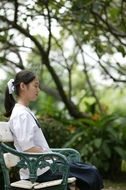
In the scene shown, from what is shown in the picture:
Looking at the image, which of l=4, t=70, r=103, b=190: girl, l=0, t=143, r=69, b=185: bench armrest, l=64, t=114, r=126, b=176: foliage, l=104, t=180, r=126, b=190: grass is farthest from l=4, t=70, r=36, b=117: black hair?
l=64, t=114, r=126, b=176: foliage

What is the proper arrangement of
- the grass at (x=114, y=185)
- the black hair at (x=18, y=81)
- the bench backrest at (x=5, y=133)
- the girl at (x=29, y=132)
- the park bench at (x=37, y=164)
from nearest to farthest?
the park bench at (x=37, y=164), the girl at (x=29, y=132), the bench backrest at (x=5, y=133), the black hair at (x=18, y=81), the grass at (x=114, y=185)

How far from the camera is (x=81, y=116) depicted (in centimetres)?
1021

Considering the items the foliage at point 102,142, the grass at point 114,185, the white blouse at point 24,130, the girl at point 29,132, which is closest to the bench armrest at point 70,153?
the girl at point 29,132

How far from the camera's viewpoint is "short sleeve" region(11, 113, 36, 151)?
15.8ft

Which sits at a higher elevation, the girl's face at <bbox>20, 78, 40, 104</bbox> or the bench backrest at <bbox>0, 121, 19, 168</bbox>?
the girl's face at <bbox>20, 78, 40, 104</bbox>

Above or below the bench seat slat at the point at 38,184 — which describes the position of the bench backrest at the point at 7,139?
above

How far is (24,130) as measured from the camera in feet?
15.8

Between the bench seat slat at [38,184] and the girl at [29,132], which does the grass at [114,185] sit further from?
the bench seat slat at [38,184]

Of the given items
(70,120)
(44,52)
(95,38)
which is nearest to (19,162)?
(95,38)

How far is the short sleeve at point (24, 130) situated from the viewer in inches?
189

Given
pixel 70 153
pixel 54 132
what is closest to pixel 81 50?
pixel 54 132

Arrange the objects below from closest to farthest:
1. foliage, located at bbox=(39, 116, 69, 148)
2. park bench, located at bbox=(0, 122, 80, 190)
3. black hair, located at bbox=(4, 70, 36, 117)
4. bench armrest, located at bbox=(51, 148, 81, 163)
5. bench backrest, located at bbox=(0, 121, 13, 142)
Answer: park bench, located at bbox=(0, 122, 80, 190) → bench backrest, located at bbox=(0, 121, 13, 142) → black hair, located at bbox=(4, 70, 36, 117) → bench armrest, located at bbox=(51, 148, 81, 163) → foliage, located at bbox=(39, 116, 69, 148)

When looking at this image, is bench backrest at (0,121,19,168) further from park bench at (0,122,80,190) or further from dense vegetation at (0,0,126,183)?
dense vegetation at (0,0,126,183)

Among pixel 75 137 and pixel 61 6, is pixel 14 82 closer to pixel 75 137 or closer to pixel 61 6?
pixel 61 6
